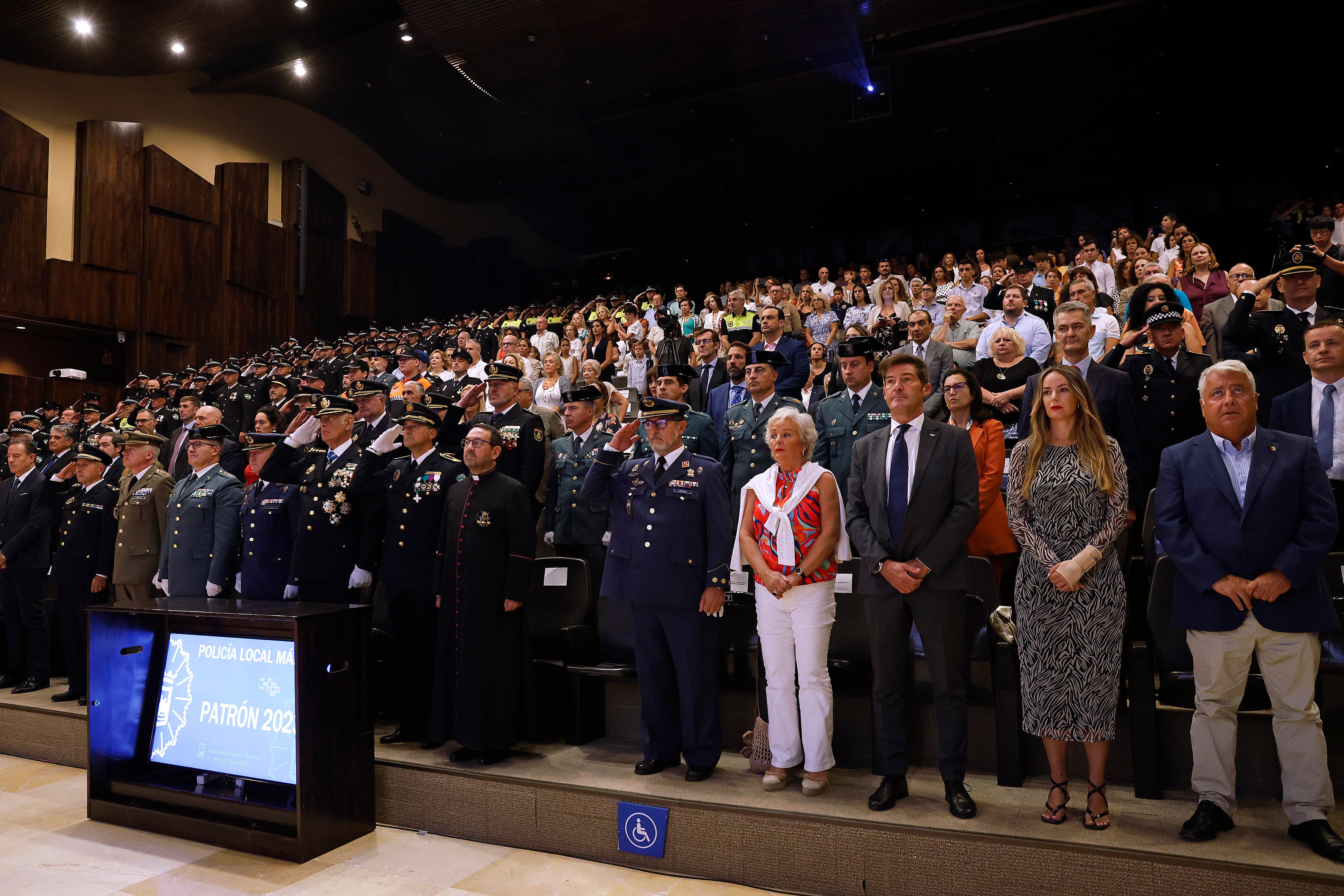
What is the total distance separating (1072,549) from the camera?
2.81 m

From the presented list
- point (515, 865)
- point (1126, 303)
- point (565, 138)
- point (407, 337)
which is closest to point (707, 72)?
point (565, 138)

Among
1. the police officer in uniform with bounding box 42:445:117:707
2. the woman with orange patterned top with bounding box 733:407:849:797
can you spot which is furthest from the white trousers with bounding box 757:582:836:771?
the police officer in uniform with bounding box 42:445:117:707

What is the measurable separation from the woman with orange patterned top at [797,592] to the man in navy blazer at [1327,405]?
5.70ft

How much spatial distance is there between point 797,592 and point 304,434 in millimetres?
2989

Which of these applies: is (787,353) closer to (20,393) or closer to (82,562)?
(82,562)

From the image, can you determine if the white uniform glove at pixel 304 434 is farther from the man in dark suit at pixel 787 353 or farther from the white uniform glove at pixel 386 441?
the man in dark suit at pixel 787 353

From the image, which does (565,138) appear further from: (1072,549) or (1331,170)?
(1072,549)

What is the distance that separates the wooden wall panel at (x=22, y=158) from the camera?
12.8 m

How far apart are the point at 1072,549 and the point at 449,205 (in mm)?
19343

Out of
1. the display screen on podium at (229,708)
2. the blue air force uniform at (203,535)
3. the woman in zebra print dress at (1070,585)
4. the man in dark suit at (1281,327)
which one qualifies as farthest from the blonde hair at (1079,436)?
the blue air force uniform at (203,535)

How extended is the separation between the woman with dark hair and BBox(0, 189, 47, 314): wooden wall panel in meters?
14.6

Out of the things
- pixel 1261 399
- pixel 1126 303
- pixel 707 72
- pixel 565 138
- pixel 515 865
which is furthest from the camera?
pixel 565 138

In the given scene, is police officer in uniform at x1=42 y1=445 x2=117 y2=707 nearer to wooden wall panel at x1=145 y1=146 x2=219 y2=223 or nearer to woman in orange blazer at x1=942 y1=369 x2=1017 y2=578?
woman in orange blazer at x1=942 y1=369 x2=1017 y2=578

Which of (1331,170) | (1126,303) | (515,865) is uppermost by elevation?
(1331,170)
